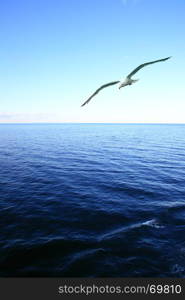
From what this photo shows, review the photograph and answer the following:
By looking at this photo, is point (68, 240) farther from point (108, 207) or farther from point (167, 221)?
point (167, 221)

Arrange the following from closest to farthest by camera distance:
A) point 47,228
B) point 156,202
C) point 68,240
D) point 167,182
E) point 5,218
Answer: point 68,240 → point 47,228 → point 5,218 → point 156,202 → point 167,182

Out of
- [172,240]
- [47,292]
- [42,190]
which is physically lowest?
[47,292]

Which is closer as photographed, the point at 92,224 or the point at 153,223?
the point at 92,224

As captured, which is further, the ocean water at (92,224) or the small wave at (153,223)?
the small wave at (153,223)

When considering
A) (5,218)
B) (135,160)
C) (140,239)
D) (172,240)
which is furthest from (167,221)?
(135,160)

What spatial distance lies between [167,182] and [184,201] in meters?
8.18

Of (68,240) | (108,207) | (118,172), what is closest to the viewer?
(68,240)

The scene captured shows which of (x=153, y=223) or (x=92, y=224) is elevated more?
(x=92, y=224)

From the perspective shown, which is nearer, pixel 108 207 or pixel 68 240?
pixel 68 240

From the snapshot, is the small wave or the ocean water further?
the small wave

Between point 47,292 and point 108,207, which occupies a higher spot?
point 108,207

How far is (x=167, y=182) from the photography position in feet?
114

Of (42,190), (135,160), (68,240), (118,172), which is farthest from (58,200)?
(135,160)

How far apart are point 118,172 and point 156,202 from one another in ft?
49.3
